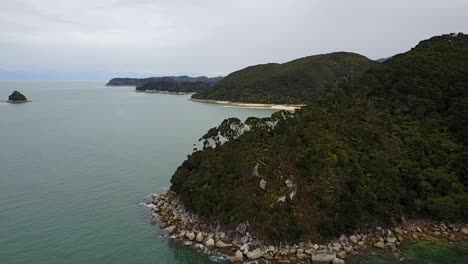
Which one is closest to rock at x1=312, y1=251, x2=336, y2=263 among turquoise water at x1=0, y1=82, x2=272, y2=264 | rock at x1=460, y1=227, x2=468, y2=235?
turquoise water at x1=0, y1=82, x2=272, y2=264

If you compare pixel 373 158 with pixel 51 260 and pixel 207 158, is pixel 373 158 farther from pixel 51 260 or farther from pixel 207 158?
pixel 51 260

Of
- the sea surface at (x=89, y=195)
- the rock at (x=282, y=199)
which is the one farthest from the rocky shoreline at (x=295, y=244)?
the rock at (x=282, y=199)

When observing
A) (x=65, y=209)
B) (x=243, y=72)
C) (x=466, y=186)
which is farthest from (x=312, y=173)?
(x=243, y=72)

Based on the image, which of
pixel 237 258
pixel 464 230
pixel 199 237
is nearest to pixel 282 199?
pixel 237 258

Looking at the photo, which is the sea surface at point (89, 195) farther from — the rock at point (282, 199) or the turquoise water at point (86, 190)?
the rock at point (282, 199)

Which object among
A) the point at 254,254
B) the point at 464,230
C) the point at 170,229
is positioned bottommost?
the point at 170,229

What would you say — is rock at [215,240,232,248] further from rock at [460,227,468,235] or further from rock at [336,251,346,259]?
rock at [460,227,468,235]

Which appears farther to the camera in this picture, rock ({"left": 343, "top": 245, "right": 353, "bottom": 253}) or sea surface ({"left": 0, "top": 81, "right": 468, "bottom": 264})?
sea surface ({"left": 0, "top": 81, "right": 468, "bottom": 264})

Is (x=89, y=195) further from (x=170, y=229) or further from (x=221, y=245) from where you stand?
(x=221, y=245)
